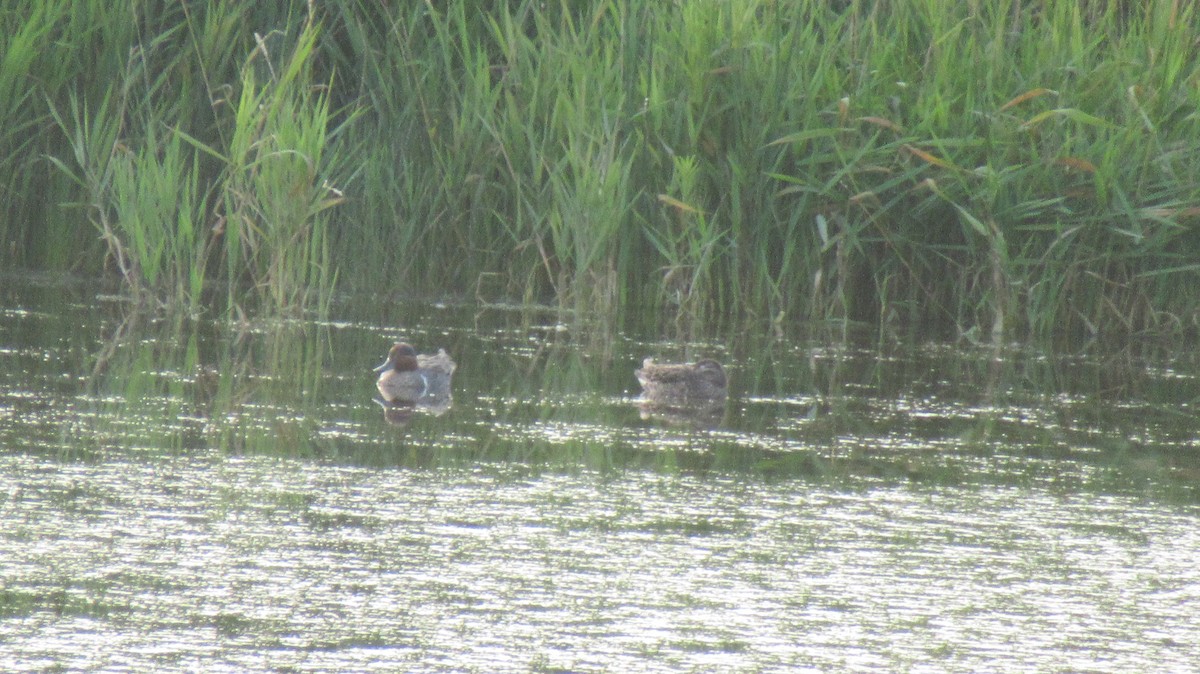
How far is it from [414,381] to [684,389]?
1110 mm

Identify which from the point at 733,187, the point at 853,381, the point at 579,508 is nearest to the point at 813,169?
the point at 733,187

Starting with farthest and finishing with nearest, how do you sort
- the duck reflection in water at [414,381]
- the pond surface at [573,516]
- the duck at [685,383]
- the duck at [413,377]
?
the duck at [685,383]
the duck at [413,377]
the duck reflection in water at [414,381]
the pond surface at [573,516]

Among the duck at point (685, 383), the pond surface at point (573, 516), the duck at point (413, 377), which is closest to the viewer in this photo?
the pond surface at point (573, 516)

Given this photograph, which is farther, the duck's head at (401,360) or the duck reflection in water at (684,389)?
the duck's head at (401,360)

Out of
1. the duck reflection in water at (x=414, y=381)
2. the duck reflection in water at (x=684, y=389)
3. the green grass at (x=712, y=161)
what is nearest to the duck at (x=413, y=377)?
the duck reflection in water at (x=414, y=381)

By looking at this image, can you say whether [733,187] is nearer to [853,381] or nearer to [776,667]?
[853,381]

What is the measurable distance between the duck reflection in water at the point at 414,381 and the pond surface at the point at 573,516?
0.09m

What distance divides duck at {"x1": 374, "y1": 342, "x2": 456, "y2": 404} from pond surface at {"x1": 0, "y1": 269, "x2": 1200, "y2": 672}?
0.10 m

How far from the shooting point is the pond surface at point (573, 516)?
430cm

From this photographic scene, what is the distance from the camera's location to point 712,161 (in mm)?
10492

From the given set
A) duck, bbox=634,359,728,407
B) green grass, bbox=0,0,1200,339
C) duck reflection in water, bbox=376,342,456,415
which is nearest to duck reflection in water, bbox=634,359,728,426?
duck, bbox=634,359,728,407

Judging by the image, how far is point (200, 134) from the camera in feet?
37.5

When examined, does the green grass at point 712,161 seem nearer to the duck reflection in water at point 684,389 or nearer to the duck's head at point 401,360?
the duck's head at point 401,360

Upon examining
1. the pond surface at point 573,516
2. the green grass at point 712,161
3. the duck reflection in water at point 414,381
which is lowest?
the pond surface at point 573,516
